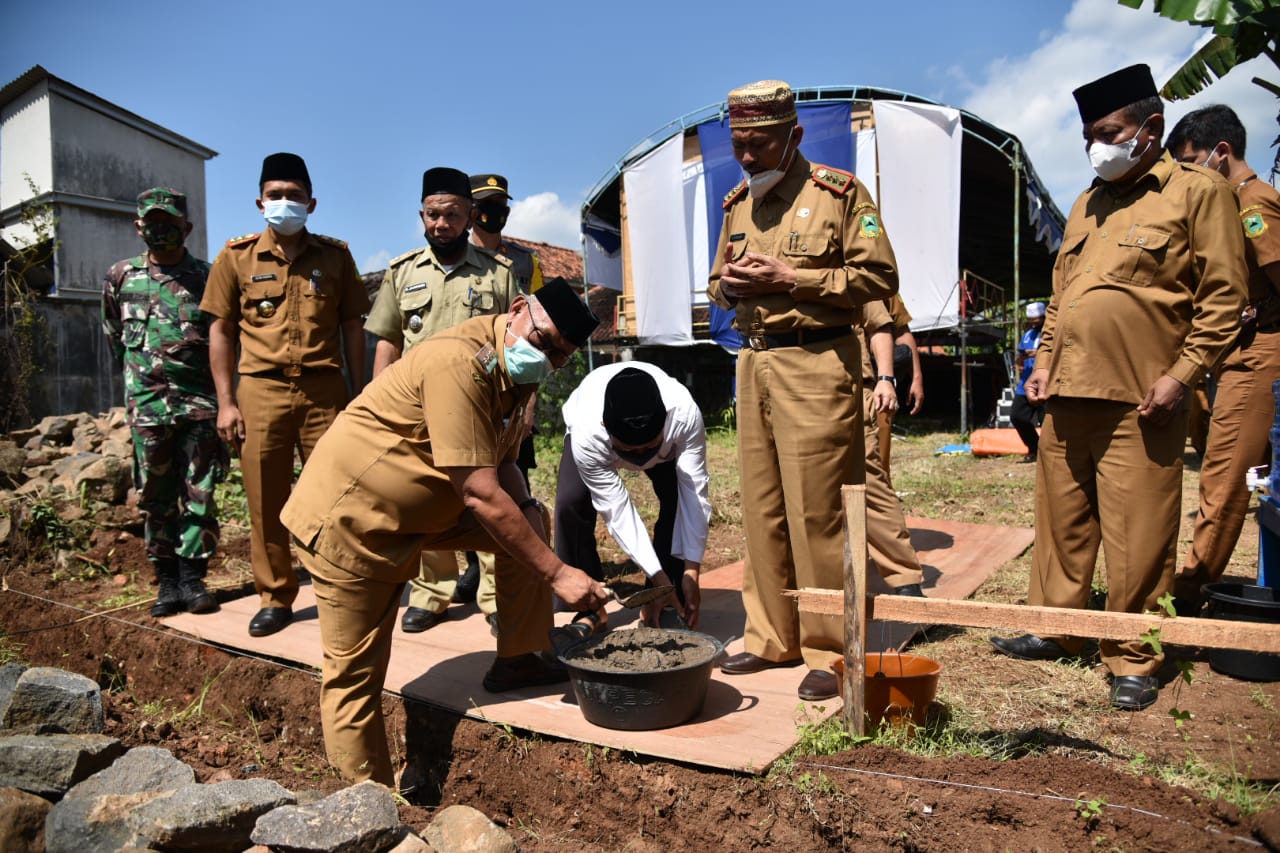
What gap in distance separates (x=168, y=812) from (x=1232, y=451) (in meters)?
4.37

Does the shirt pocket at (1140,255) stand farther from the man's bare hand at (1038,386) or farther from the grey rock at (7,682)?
the grey rock at (7,682)

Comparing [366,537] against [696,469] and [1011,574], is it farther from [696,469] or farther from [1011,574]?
[1011,574]

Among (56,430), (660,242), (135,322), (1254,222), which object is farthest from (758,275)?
(660,242)

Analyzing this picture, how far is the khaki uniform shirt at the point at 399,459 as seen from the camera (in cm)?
294

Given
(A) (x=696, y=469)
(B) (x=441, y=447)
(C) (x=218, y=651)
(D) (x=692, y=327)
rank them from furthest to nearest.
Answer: (D) (x=692, y=327) < (C) (x=218, y=651) < (A) (x=696, y=469) < (B) (x=441, y=447)

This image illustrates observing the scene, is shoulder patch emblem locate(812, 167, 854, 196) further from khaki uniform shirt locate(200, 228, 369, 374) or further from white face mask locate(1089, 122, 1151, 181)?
khaki uniform shirt locate(200, 228, 369, 374)

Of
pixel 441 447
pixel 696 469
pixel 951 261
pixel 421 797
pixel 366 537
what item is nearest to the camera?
pixel 441 447

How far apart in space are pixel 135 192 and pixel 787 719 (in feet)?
61.9

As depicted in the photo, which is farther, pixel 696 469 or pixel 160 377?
pixel 160 377

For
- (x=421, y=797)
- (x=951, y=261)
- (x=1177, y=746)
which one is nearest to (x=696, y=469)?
(x=421, y=797)

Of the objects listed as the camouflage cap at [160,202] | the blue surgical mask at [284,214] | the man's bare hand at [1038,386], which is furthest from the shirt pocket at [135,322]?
the man's bare hand at [1038,386]

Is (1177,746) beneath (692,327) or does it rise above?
beneath

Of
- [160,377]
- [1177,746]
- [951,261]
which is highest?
[951,261]

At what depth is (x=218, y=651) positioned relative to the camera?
4379mm
